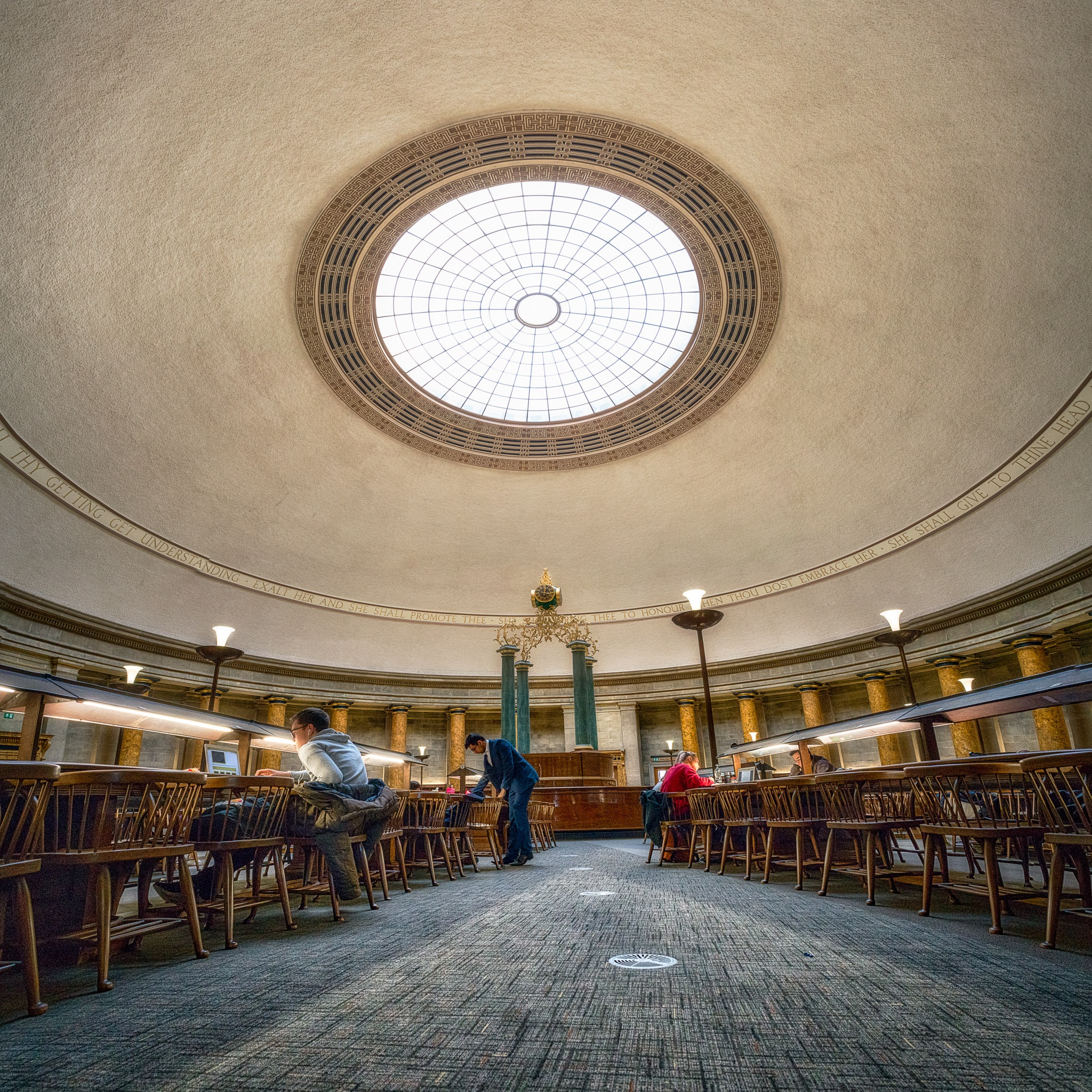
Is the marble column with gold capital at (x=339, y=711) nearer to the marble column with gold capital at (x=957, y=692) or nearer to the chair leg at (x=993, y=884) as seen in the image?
the marble column with gold capital at (x=957, y=692)

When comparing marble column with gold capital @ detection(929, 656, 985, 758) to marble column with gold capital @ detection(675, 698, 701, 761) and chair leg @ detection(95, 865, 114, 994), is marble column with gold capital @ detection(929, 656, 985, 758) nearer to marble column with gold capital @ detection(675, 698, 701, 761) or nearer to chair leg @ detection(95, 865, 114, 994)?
marble column with gold capital @ detection(675, 698, 701, 761)

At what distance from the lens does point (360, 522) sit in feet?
58.6

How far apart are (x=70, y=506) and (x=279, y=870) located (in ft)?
40.3

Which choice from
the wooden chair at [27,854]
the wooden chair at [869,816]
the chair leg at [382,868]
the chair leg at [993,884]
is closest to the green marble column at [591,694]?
the wooden chair at [869,816]

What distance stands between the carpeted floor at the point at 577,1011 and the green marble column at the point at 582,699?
991cm

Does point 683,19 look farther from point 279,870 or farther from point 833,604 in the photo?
point 833,604

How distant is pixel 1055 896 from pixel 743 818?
11.8 ft

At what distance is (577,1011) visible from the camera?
226cm

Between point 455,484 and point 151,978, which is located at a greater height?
point 455,484

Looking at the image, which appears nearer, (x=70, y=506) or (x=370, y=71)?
(x=370, y=71)

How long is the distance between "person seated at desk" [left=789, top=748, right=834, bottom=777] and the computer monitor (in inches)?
257

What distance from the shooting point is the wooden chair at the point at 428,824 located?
618cm

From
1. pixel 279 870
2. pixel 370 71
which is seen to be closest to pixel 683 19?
pixel 370 71

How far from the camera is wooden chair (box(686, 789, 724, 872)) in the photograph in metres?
7.10
